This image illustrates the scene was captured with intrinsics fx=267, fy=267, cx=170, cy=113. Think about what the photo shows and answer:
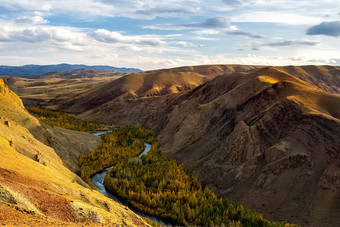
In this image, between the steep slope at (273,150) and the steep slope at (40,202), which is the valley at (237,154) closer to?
the steep slope at (273,150)

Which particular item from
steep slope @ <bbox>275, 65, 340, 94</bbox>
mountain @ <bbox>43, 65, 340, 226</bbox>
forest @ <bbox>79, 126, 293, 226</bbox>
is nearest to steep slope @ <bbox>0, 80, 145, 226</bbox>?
forest @ <bbox>79, 126, 293, 226</bbox>

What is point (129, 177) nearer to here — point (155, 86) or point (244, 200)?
point (244, 200)

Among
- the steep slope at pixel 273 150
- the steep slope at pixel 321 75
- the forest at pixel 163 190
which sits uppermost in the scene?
the steep slope at pixel 321 75

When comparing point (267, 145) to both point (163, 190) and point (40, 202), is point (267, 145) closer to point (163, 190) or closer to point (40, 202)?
point (163, 190)

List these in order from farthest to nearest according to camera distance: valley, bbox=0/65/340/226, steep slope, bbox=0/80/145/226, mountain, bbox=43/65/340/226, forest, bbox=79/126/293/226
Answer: mountain, bbox=43/65/340/226
valley, bbox=0/65/340/226
forest, bbox=79/126/293/226
steep slope, bbox=0/80/145/226

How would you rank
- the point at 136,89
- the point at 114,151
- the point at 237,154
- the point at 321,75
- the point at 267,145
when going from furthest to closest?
the point at 321,75 → the point at 136,89 → the point at 114,151 → the point at 237,154 → the point at 267,145

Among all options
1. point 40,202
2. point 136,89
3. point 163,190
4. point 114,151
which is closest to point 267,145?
point 163,190

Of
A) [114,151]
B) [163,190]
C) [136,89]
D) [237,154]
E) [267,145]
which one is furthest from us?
[136,89]

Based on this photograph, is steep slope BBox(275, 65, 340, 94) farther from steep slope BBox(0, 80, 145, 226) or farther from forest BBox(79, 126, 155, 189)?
steep slope BBox(0, 80, 145, 226)

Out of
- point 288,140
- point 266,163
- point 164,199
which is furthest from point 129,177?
point 288,140

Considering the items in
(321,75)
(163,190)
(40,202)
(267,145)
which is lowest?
(163,190)

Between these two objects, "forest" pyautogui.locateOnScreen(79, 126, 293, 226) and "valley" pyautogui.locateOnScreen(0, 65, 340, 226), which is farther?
"valley" pyautogui.locateOnScreen(0, 65, 340, 226)

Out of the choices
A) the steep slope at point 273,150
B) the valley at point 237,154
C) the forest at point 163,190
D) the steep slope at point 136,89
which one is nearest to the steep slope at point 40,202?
the valley at point 237,154
